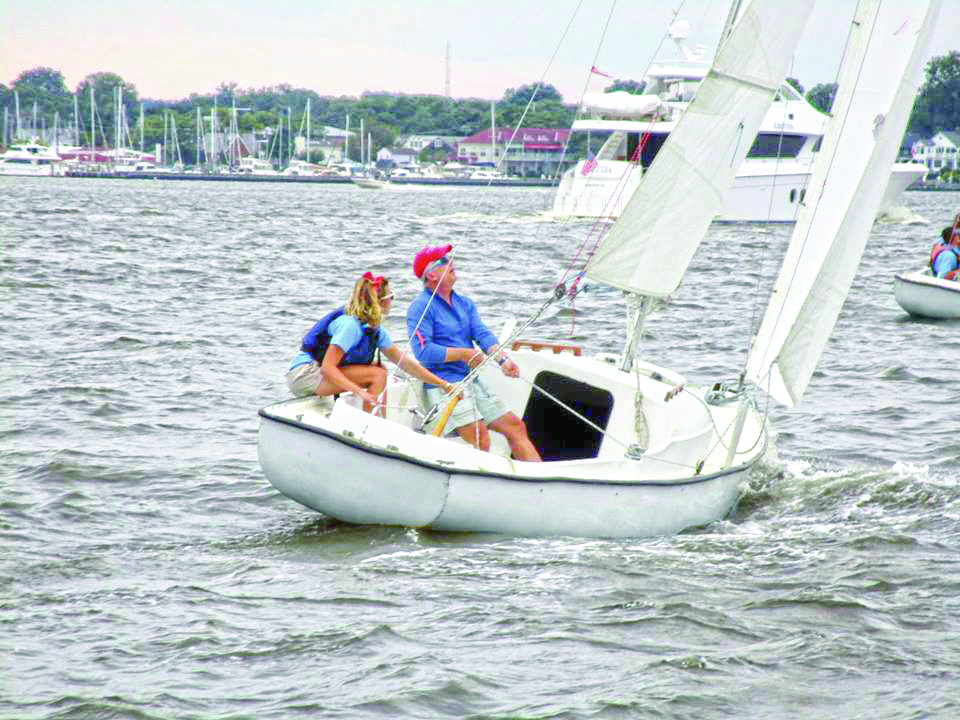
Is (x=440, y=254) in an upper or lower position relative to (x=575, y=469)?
upper

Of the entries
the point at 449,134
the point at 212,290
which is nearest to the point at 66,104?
the point at 449,134

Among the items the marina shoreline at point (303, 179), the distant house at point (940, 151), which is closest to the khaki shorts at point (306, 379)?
the marina shoreline at point (303, 179)

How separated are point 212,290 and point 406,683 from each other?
1818 cm

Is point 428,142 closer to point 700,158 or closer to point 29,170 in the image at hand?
point 29,170

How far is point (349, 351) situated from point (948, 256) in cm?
1339

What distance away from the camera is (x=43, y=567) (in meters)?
7.55

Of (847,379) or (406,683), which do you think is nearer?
(406,683)

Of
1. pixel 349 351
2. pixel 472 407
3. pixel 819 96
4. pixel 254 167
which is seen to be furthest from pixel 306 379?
pixel 254 167

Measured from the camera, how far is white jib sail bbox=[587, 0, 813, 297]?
28.1 feet

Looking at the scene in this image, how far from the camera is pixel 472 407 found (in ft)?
28.1

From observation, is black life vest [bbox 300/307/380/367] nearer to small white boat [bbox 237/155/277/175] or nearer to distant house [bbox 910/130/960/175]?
small white boat [bbox 237/155/277/175]

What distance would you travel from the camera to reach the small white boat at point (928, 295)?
19.3 meters

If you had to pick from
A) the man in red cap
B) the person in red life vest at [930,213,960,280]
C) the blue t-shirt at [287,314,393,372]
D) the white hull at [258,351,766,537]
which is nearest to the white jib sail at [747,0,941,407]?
the white hull at [258,351,766,537]

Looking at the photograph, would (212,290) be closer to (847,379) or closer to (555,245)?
(847,379)
